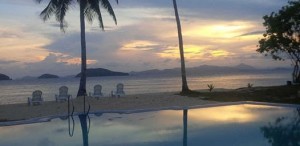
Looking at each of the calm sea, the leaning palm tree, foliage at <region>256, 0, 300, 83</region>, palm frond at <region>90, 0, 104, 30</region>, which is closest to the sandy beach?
the leaning palm tree

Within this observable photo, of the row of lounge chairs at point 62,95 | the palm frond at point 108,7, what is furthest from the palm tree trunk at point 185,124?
the palm frond at point 108,7

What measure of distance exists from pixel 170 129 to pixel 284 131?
11.2 feet

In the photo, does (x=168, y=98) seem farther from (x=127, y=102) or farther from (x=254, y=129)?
(x=254, y=129)

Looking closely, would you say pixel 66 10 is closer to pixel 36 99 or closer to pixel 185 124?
pixel 36 99

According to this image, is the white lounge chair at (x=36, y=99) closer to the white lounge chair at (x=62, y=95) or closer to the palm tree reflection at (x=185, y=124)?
the white lounge chair at (x=62, y=95)

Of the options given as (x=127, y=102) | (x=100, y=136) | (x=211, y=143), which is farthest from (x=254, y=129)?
(x=127, y=102)

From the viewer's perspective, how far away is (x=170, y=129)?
12.6 meters

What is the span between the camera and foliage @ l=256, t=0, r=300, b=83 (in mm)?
22109

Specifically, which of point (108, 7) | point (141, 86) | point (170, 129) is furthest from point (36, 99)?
point (141, 86)

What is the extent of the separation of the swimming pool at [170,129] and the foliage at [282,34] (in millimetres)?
7208

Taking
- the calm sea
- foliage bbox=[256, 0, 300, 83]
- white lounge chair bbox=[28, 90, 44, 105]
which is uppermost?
foliage bbox=[256, 0, 300, 83]

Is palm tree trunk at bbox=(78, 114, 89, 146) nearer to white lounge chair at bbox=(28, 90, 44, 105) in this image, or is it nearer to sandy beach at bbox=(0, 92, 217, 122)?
sandy beach at bbox=(0, 92, 217, 122)

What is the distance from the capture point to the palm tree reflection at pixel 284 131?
34.5ft

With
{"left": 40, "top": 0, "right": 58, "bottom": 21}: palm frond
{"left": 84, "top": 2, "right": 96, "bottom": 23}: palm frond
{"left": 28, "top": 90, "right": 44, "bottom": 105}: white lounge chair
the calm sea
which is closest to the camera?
{"left": 28, "top": 90, "right": 44, "bottom": 105}: white lounge chair
